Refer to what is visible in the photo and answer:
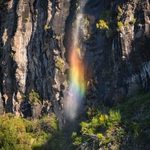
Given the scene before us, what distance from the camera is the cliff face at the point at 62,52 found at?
40.9 feet

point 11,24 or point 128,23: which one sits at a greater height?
point 11,24

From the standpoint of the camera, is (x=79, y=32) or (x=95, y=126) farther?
(x=79, y=32)

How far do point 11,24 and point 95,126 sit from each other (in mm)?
11080

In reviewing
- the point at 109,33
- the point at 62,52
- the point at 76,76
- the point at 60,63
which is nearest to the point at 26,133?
the point at 76,76

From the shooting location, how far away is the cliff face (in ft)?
40.9

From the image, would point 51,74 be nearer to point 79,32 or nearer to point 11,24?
point 79,32

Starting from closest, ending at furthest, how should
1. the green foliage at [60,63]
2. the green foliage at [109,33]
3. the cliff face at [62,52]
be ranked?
the cliff face at [62,52] < the green foliage at [109,33] < the green foliage at [60,63]

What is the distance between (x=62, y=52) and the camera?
613 inches

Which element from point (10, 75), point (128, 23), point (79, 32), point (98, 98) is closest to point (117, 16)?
point (128, 23)

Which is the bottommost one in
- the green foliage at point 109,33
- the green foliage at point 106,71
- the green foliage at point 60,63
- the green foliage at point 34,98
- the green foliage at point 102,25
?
the green foliage at point 34,98

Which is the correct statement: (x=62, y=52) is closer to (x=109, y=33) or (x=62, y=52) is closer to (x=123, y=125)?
(x=109, y=33)

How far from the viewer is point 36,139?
14.2 metres

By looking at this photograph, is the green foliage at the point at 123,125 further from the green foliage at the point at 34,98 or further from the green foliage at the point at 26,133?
the green foliage at the point at 34,98

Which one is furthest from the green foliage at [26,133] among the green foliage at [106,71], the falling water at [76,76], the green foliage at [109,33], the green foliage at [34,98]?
the green foliage at [109,33]
